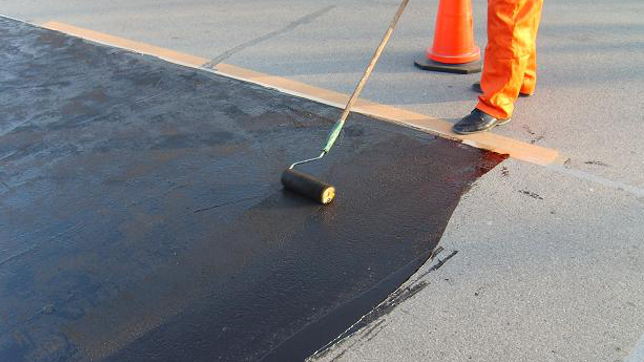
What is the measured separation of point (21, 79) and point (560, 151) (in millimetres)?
4089

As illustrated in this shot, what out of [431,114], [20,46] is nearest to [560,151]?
[431,114]

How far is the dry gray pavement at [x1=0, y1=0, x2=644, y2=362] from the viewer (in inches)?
87.1

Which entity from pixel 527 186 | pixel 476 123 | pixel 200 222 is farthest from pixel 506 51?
pixel 200 222

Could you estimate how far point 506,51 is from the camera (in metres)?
3.52

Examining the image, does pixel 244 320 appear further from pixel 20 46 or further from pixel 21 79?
pixel 20 46

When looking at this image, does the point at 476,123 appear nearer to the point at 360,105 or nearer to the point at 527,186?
the point at 527,186

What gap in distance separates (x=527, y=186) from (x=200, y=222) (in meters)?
1.59

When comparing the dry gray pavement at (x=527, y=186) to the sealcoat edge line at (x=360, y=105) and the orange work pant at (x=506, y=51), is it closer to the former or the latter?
the sealcoat edge line at (x=360, y=105)

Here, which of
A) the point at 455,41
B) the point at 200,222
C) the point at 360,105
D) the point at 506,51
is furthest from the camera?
the point at 455,41

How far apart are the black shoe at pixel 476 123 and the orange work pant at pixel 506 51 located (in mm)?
29

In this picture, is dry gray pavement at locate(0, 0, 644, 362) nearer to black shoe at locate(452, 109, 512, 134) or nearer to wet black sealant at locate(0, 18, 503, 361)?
black shoe at locate(452, 109, 512, 134)

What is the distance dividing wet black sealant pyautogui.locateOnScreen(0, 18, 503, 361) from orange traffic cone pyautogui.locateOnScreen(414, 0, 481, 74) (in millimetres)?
1014

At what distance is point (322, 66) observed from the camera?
4.84 metres

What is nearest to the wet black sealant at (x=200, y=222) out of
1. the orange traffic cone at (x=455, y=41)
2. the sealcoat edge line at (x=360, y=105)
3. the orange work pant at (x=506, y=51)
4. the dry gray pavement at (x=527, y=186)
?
the sealcoat edge line at (x=360, y=105)
